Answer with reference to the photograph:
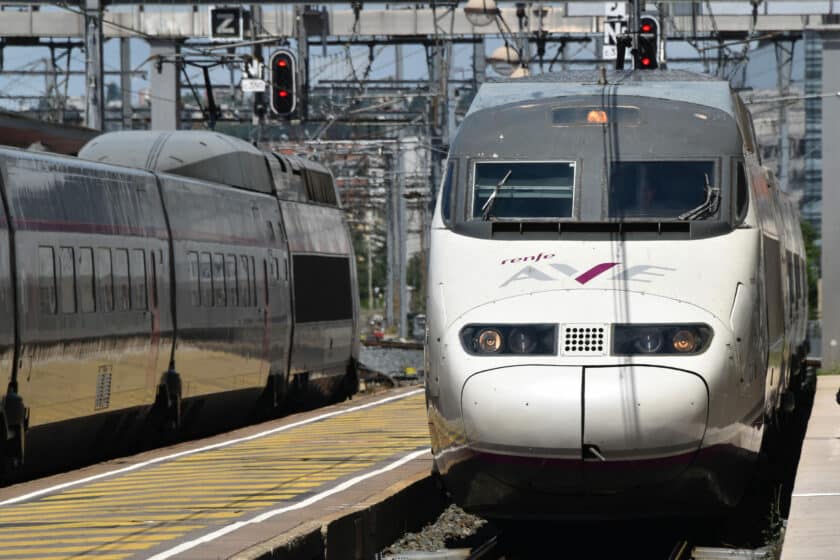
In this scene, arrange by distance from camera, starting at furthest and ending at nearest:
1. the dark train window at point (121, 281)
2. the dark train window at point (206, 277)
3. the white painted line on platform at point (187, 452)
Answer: the dark train window at point (206, 277), the dark train window at point (121, 281), the white painted line on platform at point (187, 452)

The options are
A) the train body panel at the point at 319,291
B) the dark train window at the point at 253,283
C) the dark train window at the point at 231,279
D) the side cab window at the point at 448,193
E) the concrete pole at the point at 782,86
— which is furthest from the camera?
the concrete pole at the point at 782,86

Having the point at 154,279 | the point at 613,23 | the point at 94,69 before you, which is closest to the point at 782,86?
the point at 613,23

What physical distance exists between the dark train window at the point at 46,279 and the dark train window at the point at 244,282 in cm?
603

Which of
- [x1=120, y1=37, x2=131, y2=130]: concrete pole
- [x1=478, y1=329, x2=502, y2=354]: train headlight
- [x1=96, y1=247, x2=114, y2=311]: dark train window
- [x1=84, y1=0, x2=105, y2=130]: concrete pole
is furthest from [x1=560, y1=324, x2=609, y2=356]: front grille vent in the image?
[x1=120, y1=37, x2=131, y2=130]: concrete pole

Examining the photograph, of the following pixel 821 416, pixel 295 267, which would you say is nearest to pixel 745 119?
pixel 821 416

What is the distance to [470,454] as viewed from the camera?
1039 cm

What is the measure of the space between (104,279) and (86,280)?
498 millimetres

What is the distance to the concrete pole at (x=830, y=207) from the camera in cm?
3828

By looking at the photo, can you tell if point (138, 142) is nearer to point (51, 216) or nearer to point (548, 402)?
point (51, 216)

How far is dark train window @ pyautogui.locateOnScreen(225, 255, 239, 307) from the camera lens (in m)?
20.4

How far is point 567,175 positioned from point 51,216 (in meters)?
5.47

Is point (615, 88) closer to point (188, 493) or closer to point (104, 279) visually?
point (188, 493)

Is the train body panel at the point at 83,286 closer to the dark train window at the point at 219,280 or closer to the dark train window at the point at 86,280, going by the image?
the dark train window at the point at 86,280

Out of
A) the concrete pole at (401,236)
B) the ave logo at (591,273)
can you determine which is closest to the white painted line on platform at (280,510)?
the ave logo at (591,273)
